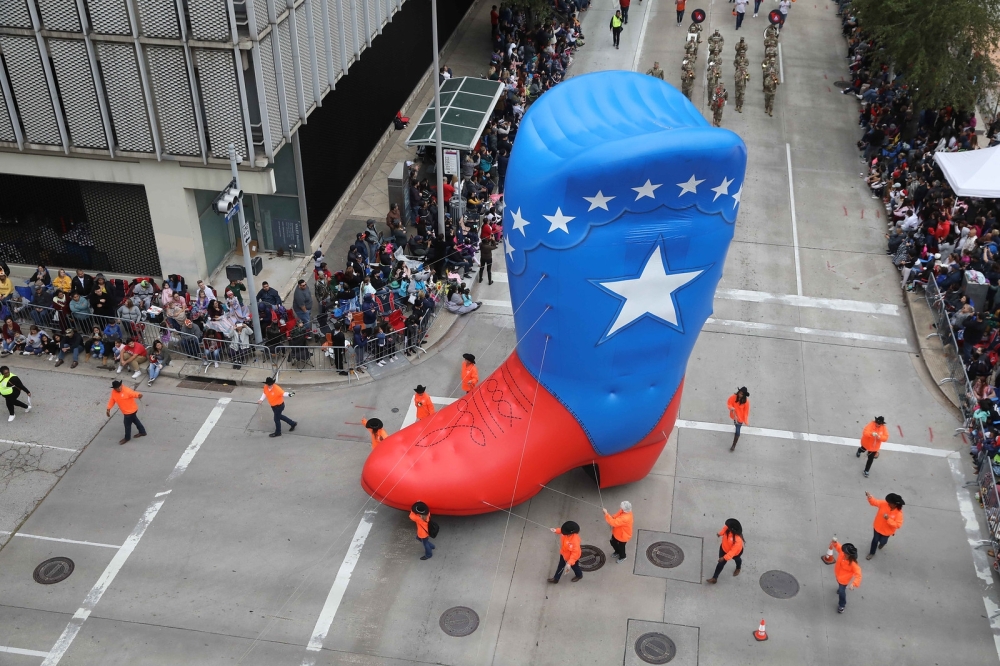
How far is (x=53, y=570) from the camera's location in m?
14.8

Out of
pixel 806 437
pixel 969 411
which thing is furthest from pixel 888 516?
pixel 969 411

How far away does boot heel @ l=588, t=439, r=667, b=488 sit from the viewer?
15586 mm

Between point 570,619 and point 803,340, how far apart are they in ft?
29.3

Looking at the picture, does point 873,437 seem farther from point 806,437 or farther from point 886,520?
point 886,520

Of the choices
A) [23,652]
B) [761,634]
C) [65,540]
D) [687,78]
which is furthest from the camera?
[687,78]

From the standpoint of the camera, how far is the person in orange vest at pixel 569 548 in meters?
13.8

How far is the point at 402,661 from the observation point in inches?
533

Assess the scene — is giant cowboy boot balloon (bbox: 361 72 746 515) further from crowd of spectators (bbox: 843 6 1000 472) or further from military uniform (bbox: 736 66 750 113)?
military uniform (bbox: 736 66 750 113)

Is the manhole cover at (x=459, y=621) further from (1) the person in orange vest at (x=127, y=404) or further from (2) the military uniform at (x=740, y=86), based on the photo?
(2) the military uniform at (x=740, y=86)

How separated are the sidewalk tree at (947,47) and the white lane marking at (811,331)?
27.0 feet

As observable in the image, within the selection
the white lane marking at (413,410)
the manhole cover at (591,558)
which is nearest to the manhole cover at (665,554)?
the manhole cover at (591,558)

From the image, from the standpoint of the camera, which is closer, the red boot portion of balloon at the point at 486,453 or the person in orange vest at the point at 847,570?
the person in orange vest at the point at 847,570

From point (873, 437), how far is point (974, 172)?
29.7 ft

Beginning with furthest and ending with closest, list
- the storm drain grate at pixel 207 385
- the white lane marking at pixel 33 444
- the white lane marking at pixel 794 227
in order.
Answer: the white lane marking at pixel 794 227 < the storm drain grate at pixel 207 385 < the white lane marking at pixel 33 444
